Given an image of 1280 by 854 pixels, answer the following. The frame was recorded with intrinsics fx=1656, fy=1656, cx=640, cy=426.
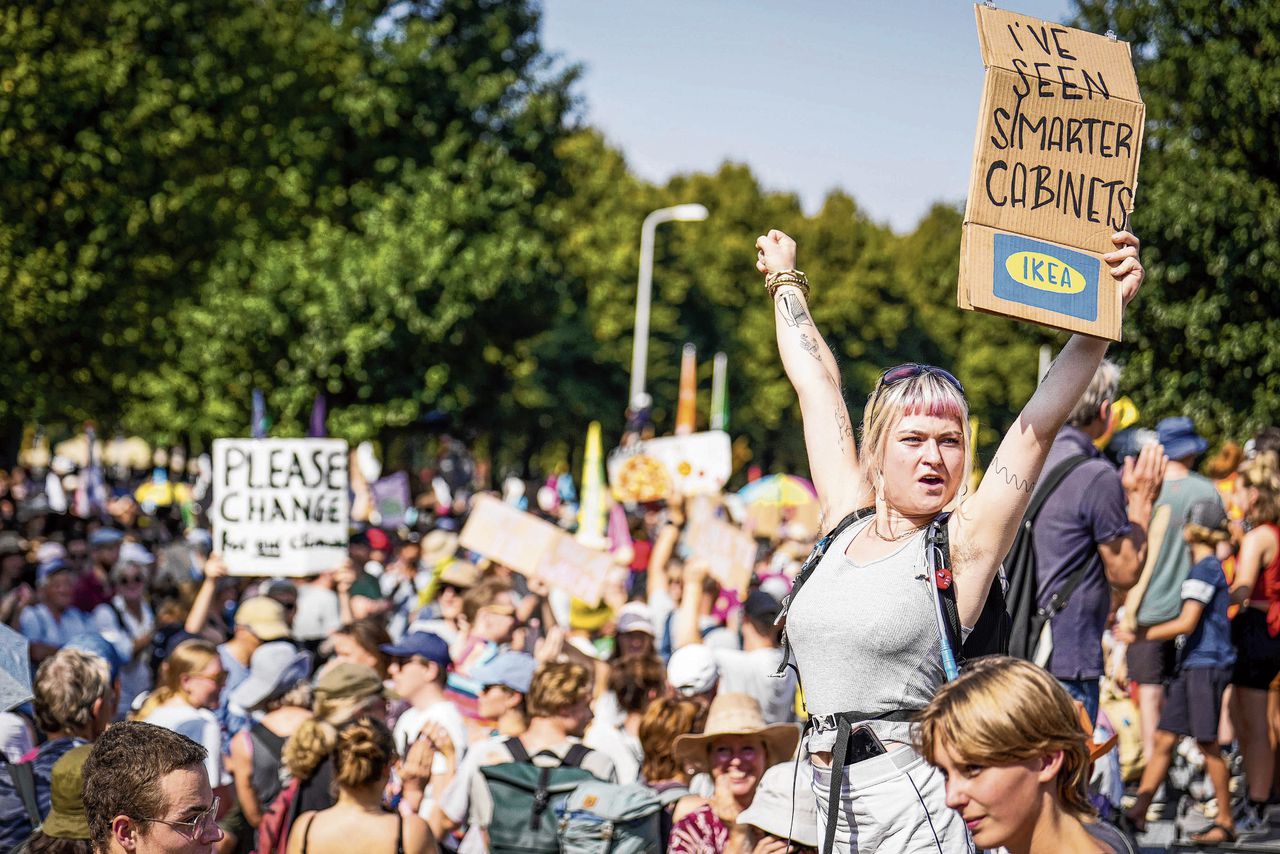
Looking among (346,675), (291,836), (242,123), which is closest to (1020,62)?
(291,836)

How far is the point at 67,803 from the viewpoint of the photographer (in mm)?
4926

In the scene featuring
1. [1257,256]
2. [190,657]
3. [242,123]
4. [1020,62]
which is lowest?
[190,657]

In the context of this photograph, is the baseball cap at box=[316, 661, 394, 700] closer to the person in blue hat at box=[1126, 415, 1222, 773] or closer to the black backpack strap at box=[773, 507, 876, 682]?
the black backpack strap at box=[773, 507, 876, 682]

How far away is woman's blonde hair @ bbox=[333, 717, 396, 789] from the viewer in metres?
5.53

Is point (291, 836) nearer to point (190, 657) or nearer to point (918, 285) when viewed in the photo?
point (190, 657)

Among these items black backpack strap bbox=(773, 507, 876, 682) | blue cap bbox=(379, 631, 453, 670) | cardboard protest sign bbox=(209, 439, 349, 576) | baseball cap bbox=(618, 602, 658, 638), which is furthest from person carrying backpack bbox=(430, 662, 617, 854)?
cardboard protest sign bbox=(209, 439, 349, 576)

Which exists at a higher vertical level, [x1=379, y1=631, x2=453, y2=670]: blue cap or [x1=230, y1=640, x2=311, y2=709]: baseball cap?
[x1=379, y1=631, x2=453, y2=670]: blue cap

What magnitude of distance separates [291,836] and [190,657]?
4.78 feet

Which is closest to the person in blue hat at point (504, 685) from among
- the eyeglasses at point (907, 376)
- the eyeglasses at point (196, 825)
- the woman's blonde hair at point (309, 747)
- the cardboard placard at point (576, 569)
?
the woman's blonde hair at point (309, 747)

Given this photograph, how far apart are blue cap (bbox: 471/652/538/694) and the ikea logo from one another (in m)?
4.13

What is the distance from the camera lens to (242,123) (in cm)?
3278

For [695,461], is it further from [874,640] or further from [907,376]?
[874,640]

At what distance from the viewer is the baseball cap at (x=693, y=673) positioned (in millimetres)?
7422

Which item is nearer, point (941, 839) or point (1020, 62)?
point (941, 839)
